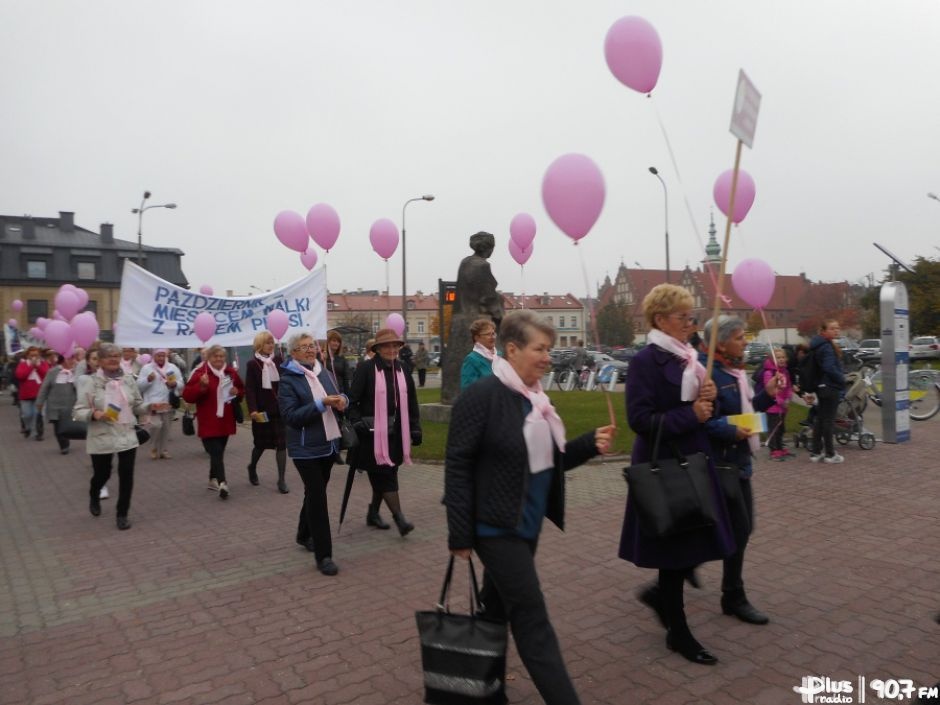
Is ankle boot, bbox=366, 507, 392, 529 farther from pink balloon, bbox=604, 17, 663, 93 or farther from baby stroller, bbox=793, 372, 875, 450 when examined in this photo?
baby stroller, bbox=793, 372, 875, 450

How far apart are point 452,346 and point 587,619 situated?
903 centimetres

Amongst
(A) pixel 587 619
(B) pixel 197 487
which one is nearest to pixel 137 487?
(B) pixel 197 487

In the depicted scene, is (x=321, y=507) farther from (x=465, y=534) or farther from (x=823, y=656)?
(x=823, y=656)

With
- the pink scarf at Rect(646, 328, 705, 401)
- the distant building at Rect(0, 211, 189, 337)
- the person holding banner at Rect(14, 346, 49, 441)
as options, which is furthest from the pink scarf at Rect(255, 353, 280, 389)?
the distant building at Rect(0, 211, 189, 337)

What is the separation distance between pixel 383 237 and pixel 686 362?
26.1 feet

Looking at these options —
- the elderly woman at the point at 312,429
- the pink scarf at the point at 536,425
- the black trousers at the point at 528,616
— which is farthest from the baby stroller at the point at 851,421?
the black trousers at the point at 528,616

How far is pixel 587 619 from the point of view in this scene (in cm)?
424

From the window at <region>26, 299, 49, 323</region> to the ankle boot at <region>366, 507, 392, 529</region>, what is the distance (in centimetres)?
6184

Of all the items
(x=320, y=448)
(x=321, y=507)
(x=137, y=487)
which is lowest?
A: (x=137, y=487)

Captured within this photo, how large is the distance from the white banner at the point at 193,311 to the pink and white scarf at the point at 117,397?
4.52 meters

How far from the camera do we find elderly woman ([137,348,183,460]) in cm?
1104

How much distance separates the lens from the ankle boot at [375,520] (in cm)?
658

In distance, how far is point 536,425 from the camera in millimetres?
2926

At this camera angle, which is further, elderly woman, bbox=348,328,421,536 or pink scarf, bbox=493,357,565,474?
elderly woman, bbox=348,328,421,536
